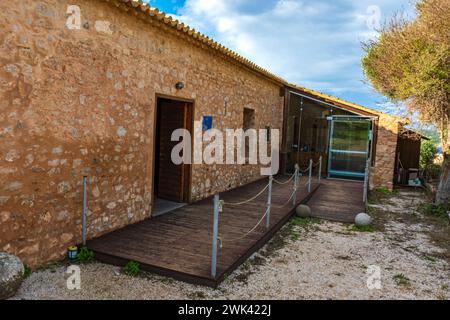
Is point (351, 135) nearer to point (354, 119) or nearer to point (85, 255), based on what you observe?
point (354, 119)

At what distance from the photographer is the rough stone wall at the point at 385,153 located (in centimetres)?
1196

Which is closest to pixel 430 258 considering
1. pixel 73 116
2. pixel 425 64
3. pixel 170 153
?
pixel 425 64

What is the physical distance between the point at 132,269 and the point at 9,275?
133 cm

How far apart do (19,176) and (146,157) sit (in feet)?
7.77

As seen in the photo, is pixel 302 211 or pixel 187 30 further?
pixel 302 211

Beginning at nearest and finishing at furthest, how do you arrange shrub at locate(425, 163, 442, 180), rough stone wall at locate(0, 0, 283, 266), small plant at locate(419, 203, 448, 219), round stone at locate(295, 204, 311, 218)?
1. rough stone wall at locate(0, 0, 283, 266)
2. round stone at locate(295, 204, 311, 218)
3. small plant at locate(419, 203, 448, 219)
4. shrub at locate(425, 163, 442, 180)

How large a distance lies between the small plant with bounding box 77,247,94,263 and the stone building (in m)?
0.22

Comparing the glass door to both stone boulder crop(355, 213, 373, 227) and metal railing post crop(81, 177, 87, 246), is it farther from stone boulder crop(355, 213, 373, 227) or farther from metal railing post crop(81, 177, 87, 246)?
metal railing post crop(81, 177, 87, 246)

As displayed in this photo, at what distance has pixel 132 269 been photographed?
4250 mm

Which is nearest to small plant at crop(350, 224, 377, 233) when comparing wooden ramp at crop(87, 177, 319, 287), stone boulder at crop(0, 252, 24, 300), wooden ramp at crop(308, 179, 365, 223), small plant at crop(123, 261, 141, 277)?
wooden ramp at crop(308, 179, 365, 223)

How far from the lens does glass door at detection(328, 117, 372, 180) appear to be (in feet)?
41.6

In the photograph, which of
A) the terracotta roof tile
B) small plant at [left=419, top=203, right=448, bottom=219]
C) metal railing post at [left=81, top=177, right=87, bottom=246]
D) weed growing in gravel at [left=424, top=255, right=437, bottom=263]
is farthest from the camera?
small plant at [left=419, top=203, right=448, bottom=219]

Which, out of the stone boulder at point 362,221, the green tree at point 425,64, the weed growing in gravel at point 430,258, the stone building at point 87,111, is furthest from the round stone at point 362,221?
the stone building at point 87,111
